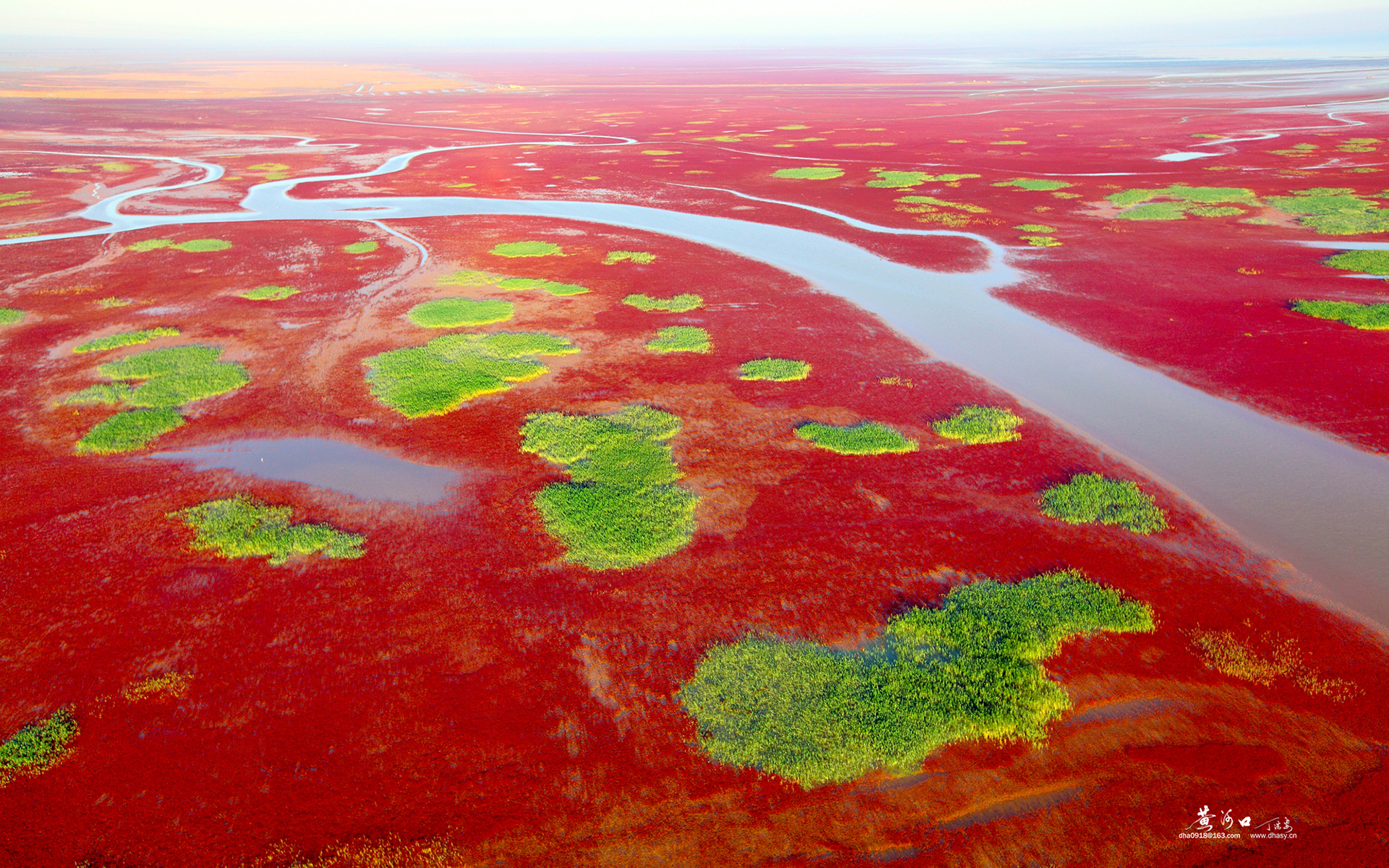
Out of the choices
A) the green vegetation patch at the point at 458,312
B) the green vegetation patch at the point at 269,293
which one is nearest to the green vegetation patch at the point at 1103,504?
the green vegetation patch at the point at 458,312

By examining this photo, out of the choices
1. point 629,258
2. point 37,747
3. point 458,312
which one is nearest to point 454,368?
point 458,312

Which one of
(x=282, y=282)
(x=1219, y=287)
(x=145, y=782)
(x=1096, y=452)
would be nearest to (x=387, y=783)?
(x=145, y=782)

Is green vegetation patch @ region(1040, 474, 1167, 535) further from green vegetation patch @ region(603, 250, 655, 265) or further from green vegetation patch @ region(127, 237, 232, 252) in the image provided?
green vegetation patch @ region(127, 237, 232, 252)

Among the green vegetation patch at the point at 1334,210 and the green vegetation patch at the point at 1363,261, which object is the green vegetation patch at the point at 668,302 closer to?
the green vegetation patch at the point at 1363,261

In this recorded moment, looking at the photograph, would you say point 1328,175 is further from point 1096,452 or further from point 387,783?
point 387,783

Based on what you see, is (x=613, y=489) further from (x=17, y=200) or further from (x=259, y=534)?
(x=17, y=200)

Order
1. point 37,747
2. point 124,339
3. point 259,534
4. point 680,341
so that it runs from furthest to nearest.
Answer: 1. point 680,341
2. point 124,339
3. point 259,534
4. point 37,747

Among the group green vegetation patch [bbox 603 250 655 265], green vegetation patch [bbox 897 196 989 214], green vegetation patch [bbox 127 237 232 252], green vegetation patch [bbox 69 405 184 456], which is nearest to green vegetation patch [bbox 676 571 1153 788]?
green vegetation patch [bbox 69 405 184 456]

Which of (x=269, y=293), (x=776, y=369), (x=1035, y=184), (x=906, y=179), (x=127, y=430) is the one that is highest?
(x=906, y=179)
